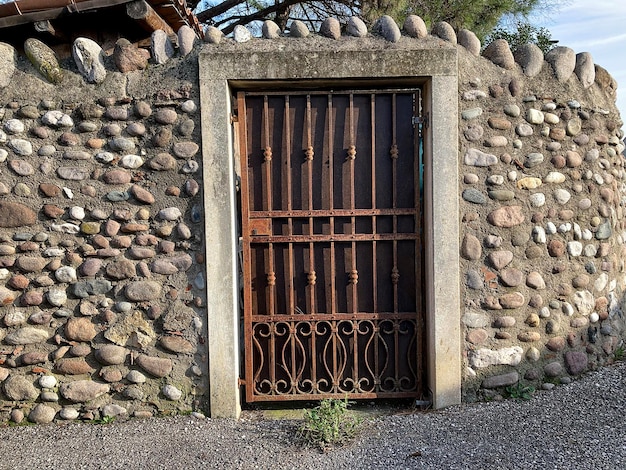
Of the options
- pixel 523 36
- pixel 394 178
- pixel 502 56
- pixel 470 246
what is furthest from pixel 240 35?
pixel 523 36

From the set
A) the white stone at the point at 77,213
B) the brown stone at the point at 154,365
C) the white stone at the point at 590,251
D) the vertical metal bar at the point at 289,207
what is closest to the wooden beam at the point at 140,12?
the vertical metal bar at the point at 289,207

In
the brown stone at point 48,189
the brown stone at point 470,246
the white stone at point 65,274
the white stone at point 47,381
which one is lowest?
the white stone at point 47,381

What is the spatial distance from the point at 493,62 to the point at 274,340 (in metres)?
2.16

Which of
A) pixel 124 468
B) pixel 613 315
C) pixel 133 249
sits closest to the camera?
pixel 124 468

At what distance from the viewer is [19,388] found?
11.0ft

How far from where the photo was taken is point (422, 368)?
3621 mm

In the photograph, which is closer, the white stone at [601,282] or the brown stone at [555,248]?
the brown stone at [555,248]

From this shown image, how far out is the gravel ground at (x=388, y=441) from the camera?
289cm

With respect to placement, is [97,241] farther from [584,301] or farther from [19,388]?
[584,301]

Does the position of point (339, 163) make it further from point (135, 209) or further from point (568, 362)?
point (568, 362)

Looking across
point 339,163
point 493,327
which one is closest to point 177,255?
point 339,163

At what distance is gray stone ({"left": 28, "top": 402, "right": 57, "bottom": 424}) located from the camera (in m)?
3.36

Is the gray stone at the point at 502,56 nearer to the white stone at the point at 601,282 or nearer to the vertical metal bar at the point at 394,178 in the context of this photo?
the vertical metal bar at the point at 394,178

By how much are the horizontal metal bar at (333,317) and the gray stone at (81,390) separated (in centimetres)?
98
